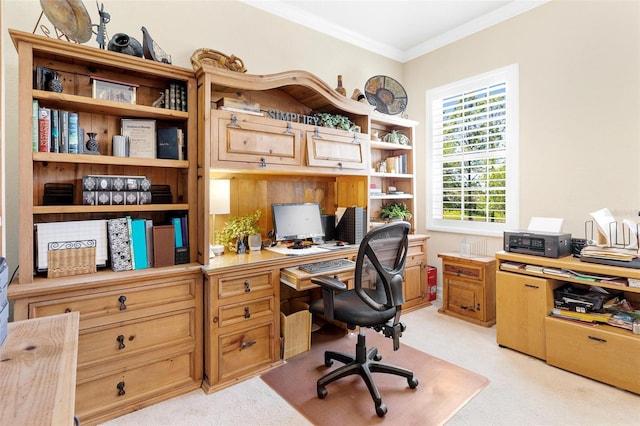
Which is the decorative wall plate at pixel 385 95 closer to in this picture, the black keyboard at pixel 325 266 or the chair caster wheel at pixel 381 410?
the black keyboard at pixel 325 266

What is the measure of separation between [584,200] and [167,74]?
346 cm

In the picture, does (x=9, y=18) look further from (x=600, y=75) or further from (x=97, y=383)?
(x=600, y=75)

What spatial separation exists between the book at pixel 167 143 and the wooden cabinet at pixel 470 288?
9.17 ft

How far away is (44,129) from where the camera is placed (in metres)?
1.86

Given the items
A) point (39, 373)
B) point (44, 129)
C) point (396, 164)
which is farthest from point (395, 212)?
point (39, 373)

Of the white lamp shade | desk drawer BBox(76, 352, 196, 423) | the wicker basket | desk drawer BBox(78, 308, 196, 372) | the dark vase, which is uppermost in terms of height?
the dark vase

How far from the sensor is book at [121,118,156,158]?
220 cm

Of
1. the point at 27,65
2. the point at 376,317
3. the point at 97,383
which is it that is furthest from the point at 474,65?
the point at 97,383

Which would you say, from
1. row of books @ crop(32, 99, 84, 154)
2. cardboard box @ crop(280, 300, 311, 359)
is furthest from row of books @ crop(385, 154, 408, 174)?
row of books @ crop(32, 99, 84, 154)

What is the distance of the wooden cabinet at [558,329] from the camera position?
209 centimetres

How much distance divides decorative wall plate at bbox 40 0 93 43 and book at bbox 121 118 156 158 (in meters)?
0.52

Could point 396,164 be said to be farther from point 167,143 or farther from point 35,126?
point 35,126

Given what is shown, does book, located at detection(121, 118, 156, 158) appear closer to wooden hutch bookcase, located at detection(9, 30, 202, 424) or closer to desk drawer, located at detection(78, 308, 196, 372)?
wooden hutch bookcase, located at detection(9, 30, 202, 424)

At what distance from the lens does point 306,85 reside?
272cm
